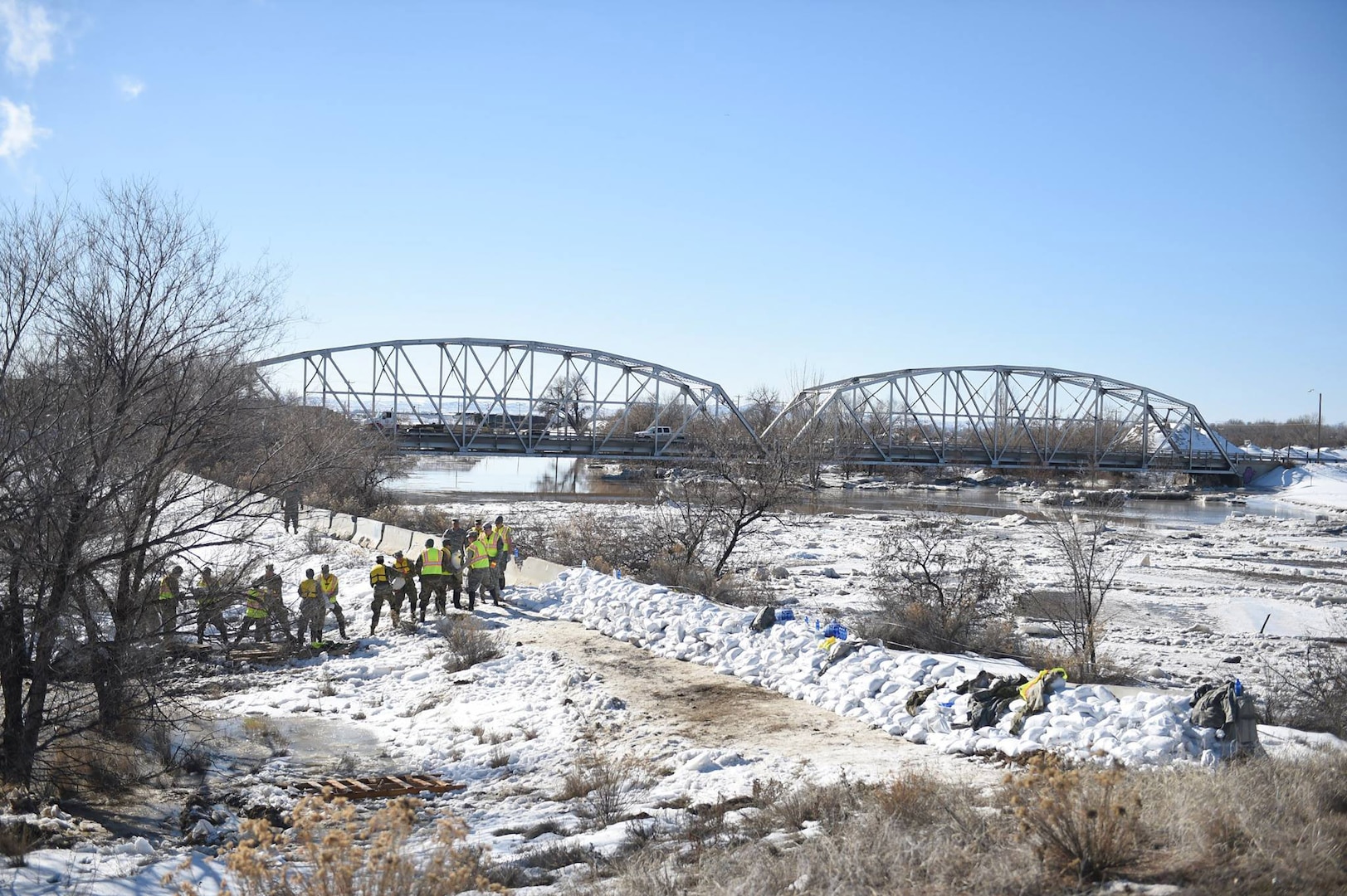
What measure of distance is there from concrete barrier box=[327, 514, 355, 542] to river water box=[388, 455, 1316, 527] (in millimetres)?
10071

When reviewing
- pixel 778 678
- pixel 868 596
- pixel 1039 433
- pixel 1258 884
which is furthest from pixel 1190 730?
pixel 1039 433

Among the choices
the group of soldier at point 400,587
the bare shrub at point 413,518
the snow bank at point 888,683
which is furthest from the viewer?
the bare shrub at point 413,518

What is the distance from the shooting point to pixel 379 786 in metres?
10.8

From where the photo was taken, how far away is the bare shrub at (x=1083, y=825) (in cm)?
565

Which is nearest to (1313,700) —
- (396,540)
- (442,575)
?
(442,575)

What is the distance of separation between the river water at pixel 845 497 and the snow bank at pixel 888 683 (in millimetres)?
17388

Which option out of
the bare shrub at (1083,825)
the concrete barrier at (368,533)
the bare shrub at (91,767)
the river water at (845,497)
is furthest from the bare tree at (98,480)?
the river water at (845,497)

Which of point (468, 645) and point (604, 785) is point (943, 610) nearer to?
point (468, 645)

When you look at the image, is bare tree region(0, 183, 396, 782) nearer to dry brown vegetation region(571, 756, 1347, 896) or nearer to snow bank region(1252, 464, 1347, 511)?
dry brown vegetation region(571, 756, 1347, 896)

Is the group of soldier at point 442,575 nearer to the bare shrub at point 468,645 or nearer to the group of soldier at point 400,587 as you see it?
the group of soldier at point 400,587

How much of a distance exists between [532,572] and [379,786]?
1242 centimetres

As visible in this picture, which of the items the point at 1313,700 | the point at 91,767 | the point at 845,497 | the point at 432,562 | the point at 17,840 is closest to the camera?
the point at 17,840

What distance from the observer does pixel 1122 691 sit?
11250 mm

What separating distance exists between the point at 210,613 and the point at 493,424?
65414 millimetres
